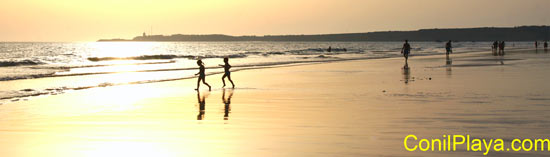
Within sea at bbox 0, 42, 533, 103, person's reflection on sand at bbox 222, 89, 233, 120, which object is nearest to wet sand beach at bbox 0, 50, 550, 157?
person's reflection on sand at bbox 222, 89, 233, 120

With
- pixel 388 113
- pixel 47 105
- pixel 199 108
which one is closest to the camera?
pixel 388 113

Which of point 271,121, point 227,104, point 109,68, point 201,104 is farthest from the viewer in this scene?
point 109,68

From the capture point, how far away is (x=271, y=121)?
11.8 meters

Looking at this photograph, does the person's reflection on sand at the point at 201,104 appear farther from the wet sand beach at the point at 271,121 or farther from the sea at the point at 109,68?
the sea at the point at 109,68

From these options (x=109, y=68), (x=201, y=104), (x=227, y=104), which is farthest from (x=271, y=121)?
(x=109, y=68)

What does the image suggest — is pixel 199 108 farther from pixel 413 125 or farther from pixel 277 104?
pixel 413 125

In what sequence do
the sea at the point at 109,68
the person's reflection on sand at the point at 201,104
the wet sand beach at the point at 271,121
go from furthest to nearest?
1. the sea at the point at 109,68
2. the person's reflection on sand at the point at 201,104
3. the wet sand beach at the point at 271,121

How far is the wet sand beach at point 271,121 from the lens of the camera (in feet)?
29.6

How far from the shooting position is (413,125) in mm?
10961

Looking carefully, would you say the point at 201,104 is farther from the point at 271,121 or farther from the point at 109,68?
the point at 109,68

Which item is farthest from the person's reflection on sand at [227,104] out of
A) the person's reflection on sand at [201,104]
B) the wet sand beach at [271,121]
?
the person's reflection on sand at [201,104]

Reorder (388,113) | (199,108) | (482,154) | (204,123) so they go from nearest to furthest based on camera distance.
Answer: (482,154), (204,123), (388,113), (199,108)

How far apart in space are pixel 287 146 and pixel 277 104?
618 centimetres

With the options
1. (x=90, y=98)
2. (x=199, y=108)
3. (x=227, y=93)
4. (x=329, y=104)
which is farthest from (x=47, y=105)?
(x=329, y=104)
